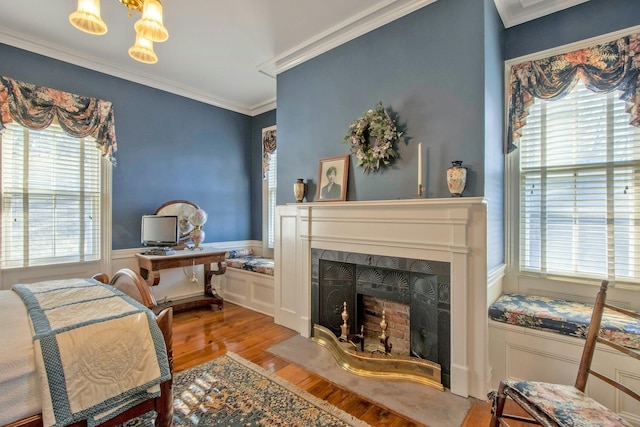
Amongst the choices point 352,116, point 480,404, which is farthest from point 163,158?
point 480,404

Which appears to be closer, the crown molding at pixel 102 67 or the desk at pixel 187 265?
the crown molding at pixel 102 67

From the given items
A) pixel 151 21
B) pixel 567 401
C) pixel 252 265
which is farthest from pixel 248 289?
pixel 567 401

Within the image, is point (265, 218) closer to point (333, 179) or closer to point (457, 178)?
point (333, 179)

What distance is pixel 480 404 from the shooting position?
6.49 feet

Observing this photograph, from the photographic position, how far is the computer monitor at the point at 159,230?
145 inches

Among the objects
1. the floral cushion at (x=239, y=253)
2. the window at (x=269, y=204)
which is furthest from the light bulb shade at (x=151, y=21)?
the floral cushion at (x=239, y=253)

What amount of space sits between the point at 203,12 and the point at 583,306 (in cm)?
389

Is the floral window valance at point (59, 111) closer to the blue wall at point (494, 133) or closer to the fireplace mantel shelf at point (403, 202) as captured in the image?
the fireplace mantel shelf at point (403, 202)

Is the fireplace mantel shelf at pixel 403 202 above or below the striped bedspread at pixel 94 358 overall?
above

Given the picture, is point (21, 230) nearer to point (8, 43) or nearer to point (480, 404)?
point (8, 43)

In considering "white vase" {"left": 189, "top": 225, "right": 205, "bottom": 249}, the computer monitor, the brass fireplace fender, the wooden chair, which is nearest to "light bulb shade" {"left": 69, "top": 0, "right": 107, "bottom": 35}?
the computer monitor

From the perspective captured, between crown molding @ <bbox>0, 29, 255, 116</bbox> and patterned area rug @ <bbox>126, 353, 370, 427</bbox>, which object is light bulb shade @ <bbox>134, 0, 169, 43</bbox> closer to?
crown molding @ <bbox>0, 29, 255, 116</bbox>

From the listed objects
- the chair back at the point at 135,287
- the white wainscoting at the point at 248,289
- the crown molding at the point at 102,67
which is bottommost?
the white wainscoting at the point at 248,289

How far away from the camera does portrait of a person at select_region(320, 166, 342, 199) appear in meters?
2.87
